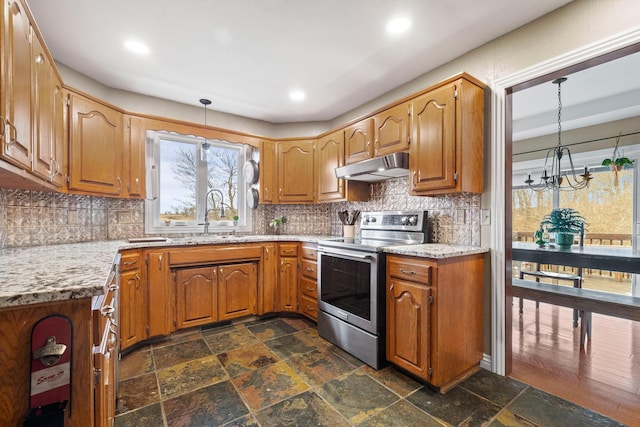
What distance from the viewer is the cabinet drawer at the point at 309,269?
292 centimetres

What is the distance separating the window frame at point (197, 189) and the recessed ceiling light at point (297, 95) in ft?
3.14

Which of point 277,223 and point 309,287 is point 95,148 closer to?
point 277,223

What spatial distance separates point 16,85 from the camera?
49.1 inches

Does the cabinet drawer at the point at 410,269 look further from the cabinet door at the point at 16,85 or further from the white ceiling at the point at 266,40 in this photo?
the cabinet door at the point at 16,85

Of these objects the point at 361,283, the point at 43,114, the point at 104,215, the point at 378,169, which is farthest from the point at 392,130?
the point at 104,215

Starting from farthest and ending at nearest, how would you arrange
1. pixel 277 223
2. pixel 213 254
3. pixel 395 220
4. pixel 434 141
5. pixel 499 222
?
pixel 277 223 < pixel 213 254 < pixel 395 220 < pixel 434 141 < pixel 499 222

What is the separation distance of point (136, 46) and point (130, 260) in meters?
1.68

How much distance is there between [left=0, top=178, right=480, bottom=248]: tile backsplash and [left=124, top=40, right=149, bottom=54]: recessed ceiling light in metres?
1.36

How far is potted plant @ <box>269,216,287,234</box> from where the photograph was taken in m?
A: 3.71

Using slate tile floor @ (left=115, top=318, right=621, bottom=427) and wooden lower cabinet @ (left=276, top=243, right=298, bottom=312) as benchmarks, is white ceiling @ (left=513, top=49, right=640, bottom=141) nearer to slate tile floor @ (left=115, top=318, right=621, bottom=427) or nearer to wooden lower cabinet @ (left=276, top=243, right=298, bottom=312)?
slate tile floor @ (left=115, top=318, right=621, bottom=427)

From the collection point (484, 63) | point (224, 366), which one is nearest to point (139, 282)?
point (224, 366)

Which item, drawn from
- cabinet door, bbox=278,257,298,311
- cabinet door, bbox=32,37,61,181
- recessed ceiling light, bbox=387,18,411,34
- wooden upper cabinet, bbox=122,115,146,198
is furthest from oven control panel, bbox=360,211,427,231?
cabinet door, bbox=32,37,61,181

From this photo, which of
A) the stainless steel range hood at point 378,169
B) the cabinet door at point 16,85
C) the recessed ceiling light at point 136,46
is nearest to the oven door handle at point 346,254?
the stainless steel range hood at point 378,169

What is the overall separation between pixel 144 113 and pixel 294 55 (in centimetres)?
177
